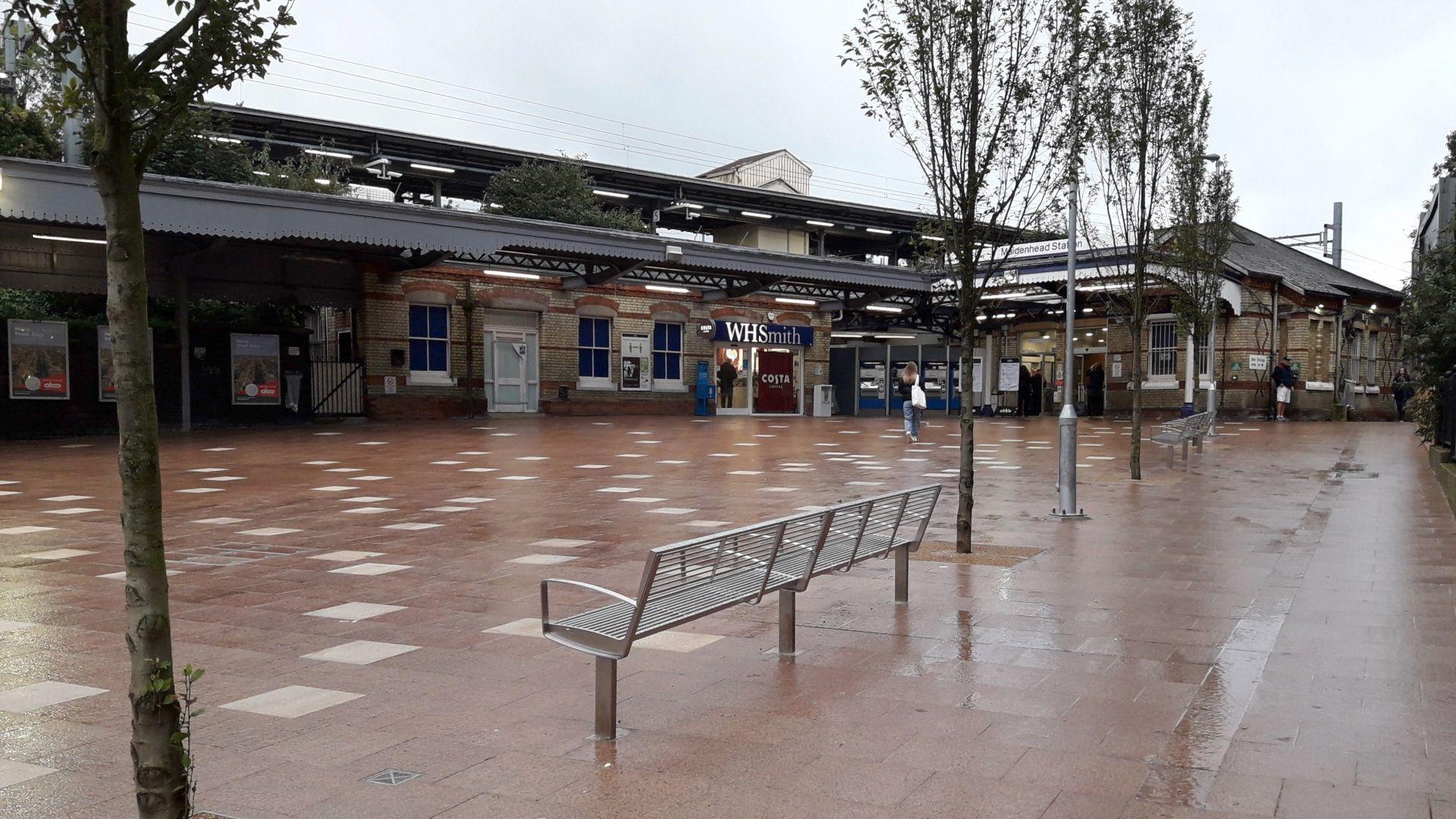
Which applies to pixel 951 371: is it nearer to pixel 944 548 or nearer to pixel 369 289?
pixel 369 289

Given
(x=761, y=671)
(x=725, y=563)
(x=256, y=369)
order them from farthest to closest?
1. (x=256, y=369)
2. (x=761, y=671)
3. (x=725, y=563)

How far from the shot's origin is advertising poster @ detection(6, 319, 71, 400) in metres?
19.5

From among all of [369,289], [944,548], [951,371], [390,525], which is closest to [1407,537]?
[944,548]

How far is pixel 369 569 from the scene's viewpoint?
7520 mm

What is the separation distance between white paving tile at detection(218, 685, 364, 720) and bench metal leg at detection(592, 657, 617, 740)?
4.04 ft

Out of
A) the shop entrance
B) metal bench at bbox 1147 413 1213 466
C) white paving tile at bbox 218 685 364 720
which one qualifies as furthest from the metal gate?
white paving tile at bbox 218 685 364 720

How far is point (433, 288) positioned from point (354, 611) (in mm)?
21710

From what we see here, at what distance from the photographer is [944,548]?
8.43m

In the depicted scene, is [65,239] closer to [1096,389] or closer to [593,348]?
[593,348]

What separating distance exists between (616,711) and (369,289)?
23474mm

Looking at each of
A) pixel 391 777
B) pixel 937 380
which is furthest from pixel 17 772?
pixel 937 380

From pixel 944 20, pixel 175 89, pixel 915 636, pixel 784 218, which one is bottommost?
pixel 915 636

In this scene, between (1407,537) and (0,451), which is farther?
(0,451)

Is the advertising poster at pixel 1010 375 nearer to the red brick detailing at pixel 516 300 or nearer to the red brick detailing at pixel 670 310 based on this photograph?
the red brick detailing at pixel 670 310
